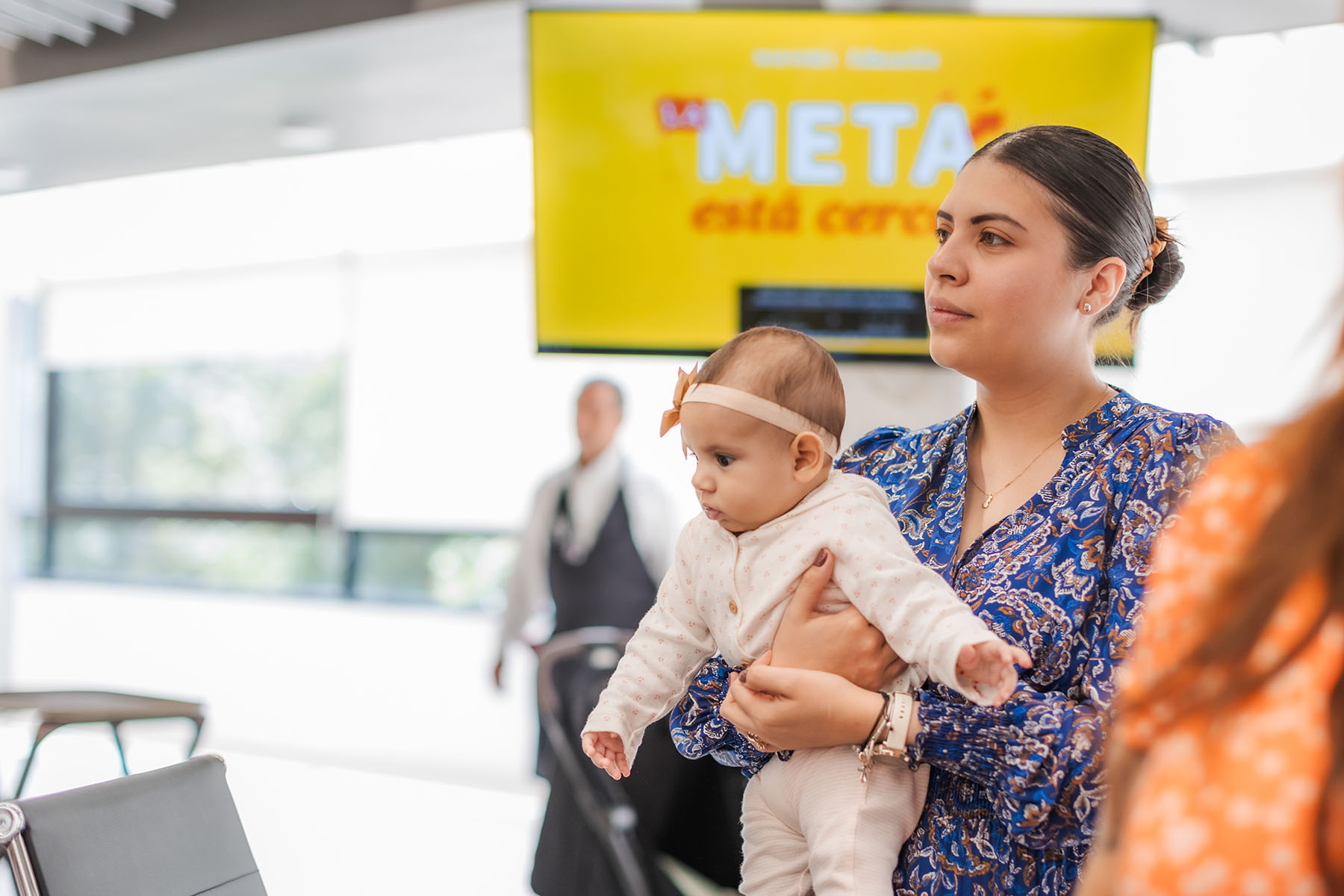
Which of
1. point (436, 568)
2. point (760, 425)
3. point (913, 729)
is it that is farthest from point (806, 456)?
point (436, 568)

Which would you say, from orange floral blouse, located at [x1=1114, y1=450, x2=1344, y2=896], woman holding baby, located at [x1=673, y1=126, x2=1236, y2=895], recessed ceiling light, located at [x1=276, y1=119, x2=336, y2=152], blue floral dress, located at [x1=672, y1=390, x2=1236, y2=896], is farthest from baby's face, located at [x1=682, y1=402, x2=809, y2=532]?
recessed ceiling light, located at [x1=276, y1=119, x2=336, y2=152]

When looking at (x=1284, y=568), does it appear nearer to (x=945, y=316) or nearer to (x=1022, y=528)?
(x=1022, y=528)

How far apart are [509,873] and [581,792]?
3037 millimetres

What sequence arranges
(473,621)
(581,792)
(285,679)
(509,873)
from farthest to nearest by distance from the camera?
(285,679), (473,621), (509,873), (581,792)

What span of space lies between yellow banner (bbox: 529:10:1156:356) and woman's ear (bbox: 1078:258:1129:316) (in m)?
1.53

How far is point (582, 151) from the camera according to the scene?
9.87 ft

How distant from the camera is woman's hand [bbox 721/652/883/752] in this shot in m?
1.17

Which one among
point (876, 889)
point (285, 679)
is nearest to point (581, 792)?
point (876, 889)

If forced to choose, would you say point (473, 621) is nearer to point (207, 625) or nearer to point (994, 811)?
point (207, 625)

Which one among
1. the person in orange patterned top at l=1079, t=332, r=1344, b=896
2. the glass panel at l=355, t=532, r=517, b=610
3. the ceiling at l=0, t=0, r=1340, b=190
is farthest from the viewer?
the glass panel at l=355, t=532, r=517, b=610

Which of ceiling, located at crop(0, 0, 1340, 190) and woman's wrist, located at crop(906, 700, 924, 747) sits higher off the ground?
ceiling, located at crop(0, 0, 1340, 190)

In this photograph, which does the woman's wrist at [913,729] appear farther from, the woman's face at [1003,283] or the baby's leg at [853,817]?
the woman's face at [1003,283]

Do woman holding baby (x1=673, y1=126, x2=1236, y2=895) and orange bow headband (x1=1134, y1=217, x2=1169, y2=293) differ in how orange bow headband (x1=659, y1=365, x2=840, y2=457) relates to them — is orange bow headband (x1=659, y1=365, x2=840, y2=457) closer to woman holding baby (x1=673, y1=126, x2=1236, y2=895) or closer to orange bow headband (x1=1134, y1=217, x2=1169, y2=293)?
woman holding baby (x1=673, y1=126, x2=1236, y2=895)

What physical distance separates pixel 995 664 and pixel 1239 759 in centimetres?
50
